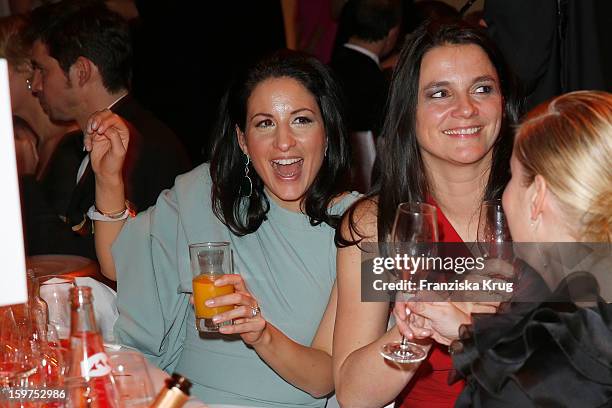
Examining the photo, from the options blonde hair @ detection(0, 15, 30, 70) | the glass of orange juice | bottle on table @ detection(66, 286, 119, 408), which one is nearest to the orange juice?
the glass of orange juice

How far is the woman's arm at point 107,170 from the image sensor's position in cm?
294

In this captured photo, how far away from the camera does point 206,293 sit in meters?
2.21

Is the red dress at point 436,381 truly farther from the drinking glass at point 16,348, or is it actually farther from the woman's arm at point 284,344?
the drinking glass at point 16,348

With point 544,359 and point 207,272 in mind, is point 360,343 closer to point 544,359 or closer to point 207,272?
point 207,272

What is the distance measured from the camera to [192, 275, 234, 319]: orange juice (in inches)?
86.2

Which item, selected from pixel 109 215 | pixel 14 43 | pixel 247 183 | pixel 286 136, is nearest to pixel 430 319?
pixel 286 136

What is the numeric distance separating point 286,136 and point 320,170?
0.18 metres

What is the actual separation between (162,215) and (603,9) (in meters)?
1.67

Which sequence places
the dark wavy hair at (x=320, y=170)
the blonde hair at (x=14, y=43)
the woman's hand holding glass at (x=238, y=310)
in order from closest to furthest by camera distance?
the woman's hand holding glass at (x=238, y=310)
the dark wavy hair at (x=320, y=170)
the blonde hair at (x=14, y=43)

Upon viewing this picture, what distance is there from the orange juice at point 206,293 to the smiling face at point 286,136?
1.75 feet

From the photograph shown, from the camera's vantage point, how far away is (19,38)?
14.5 feet

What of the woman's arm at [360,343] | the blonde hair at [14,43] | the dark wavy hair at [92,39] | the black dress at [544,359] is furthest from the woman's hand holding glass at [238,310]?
the blonde hair at [14,43]

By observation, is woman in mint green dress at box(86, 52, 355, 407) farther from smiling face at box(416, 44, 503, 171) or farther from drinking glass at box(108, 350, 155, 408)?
drinking glass at box(108, 350, 155, 408)

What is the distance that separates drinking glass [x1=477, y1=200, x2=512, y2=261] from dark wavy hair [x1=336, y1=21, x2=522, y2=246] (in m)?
0.46
